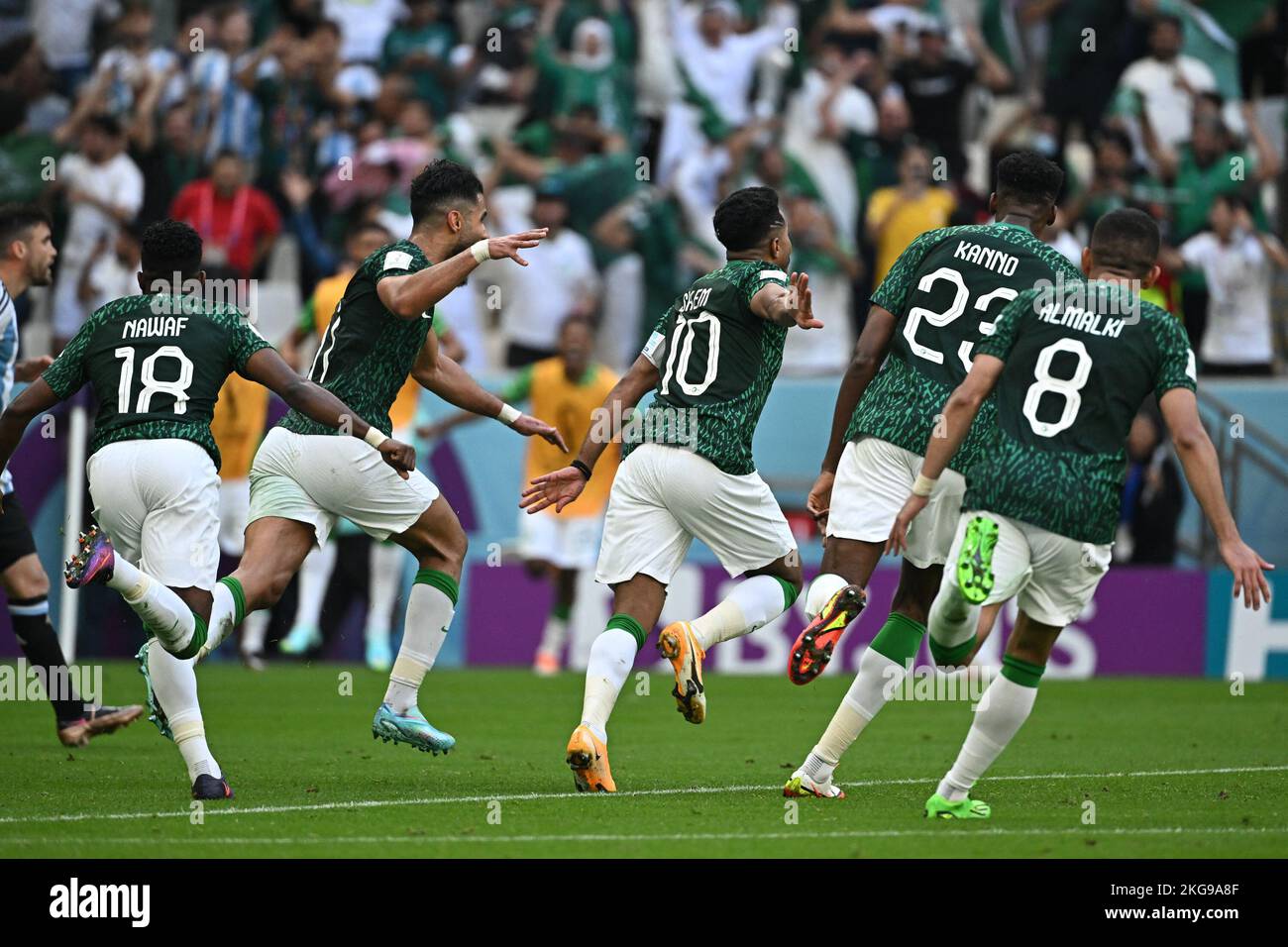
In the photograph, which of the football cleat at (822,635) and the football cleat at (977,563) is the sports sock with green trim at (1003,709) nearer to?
the football cleat at (977,563)

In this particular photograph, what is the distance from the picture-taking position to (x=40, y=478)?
16.1 m

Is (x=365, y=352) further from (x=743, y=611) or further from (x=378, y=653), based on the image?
(x=378, y=653)

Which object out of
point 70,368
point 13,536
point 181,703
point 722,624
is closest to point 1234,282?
point 722,624

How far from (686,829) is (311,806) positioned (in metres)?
1.56

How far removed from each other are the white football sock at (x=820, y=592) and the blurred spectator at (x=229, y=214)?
10.4 meters

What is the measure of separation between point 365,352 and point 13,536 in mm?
2783

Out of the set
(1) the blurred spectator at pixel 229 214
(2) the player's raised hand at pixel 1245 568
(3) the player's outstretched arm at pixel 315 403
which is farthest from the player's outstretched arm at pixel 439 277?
(1) the blurred spectator at pixel 229 214

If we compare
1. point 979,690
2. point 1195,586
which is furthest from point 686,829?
point 1195,586

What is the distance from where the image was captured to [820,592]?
300 inches

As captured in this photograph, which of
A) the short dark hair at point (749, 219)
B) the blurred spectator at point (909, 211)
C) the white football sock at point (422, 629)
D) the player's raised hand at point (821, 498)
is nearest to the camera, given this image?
the short dark hair at point (749, 219)

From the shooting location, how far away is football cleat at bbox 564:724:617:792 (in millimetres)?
7539

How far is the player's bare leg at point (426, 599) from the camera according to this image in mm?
8414

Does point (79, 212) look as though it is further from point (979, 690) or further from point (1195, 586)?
point (1195, 586)

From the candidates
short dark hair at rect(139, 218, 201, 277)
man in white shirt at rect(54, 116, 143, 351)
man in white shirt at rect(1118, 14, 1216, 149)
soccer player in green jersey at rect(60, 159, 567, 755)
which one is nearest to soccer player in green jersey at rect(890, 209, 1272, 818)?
soccer player in green jersey at rect(60, 159, 567, 755)
